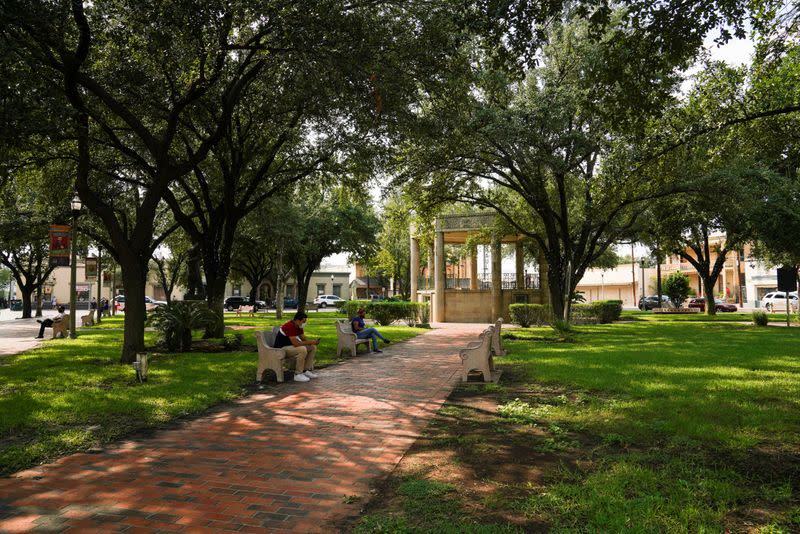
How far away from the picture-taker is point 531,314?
77.1ft

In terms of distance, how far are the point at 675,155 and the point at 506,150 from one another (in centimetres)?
662

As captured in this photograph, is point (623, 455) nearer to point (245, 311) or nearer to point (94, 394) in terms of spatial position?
point (94, 394)

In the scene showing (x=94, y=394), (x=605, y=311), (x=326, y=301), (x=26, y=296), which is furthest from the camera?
(x=326, y=301)

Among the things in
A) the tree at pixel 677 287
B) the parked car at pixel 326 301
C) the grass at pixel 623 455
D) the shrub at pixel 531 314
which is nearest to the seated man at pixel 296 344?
the grass at pixel 623 455

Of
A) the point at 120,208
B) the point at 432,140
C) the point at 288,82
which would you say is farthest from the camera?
the point at 120,208

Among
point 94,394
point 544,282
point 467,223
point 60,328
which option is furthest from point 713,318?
point 94,394

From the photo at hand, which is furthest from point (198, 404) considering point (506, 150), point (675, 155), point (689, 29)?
point (506, 150)

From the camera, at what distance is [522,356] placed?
12633mm

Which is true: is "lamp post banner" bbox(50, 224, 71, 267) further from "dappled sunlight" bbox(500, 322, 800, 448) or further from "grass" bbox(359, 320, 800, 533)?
"grass" bbox(359, 320, 800, 533)

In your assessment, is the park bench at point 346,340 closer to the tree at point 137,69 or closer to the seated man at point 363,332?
the seated man at point 363,332

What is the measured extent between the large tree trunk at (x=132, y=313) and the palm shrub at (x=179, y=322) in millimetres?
1937

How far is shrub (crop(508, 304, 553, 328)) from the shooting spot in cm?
2331

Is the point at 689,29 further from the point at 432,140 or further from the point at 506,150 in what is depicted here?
the point at 506,150

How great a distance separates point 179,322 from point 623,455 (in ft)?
38.3
